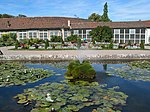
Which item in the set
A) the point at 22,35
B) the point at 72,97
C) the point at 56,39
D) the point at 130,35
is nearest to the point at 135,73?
the point at 72,97

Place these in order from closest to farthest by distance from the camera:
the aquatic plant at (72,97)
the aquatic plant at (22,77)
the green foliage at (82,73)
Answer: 1. the aquatic plant at (72,97)
2. the aquatic plant at (22,77)
3. the green foliage at (82,73)

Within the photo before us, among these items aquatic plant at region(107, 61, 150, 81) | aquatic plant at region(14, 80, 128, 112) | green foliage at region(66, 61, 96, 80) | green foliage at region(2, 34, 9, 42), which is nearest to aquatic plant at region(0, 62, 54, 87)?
aquatic plant at region(14, 80, 128, 112)

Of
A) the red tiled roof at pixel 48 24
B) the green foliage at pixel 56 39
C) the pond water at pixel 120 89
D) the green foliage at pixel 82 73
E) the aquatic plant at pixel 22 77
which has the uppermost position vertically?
the red tiled roof at pixel 48 24

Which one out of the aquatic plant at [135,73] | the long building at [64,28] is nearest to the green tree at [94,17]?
the long building at [64,28]

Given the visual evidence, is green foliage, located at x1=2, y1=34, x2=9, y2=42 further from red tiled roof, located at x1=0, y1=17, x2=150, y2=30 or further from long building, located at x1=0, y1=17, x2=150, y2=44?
red tiled roof, located at x1=0, y1=17, x2=150, y2=30

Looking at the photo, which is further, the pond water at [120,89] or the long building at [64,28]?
the long building at [64,28]

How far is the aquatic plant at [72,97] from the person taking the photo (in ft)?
19.8

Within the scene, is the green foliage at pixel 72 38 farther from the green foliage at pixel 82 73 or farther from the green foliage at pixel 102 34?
the green foliage at pixel 82 73

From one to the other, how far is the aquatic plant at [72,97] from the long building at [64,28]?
23.9 m

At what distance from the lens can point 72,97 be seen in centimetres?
682

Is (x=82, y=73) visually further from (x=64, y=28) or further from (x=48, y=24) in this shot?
(x=48, y=24)

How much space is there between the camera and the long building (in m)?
30.5

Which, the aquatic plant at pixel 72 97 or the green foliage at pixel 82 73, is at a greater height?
the green foliage at pixel 82 73

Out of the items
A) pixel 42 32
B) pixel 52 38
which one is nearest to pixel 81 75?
pixel 52 38
